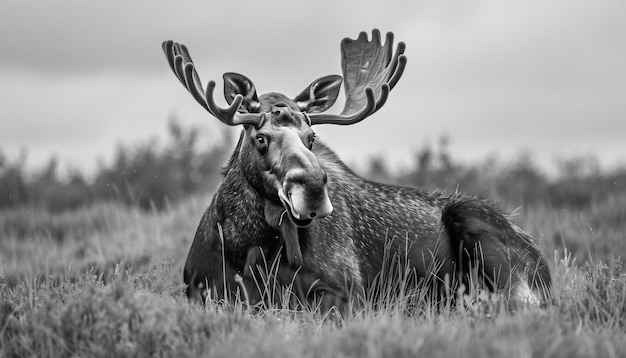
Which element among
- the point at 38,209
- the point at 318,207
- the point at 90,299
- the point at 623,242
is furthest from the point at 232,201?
the point at 38,209

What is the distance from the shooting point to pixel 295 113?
630cm

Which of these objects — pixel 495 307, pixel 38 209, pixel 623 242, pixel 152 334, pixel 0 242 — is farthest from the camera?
pixel 38 209

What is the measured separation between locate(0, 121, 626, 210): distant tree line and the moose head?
10638 mm

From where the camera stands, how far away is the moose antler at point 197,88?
612 cm

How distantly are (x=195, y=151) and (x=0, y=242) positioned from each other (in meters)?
10.6

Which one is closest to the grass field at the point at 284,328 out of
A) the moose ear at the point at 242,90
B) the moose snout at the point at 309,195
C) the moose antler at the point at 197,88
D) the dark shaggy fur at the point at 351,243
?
the dark shaggy fur at the point at 351,243

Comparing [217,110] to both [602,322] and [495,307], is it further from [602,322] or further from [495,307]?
[602,322]

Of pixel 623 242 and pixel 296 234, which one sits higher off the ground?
pixel 296 234

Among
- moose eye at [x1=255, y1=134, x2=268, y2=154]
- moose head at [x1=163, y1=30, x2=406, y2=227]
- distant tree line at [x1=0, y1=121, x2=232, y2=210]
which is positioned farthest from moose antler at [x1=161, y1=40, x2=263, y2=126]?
distant tree line at [x1=0, y1=121, x2=232, y2=210]

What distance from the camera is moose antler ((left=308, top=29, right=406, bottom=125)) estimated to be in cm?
695

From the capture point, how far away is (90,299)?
16.7 feet

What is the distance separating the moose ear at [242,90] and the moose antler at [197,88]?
0.19 m

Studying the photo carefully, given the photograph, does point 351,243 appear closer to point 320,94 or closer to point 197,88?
point 320,94

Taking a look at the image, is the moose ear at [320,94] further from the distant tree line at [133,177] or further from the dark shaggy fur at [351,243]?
the distant tree line at [133,177]
